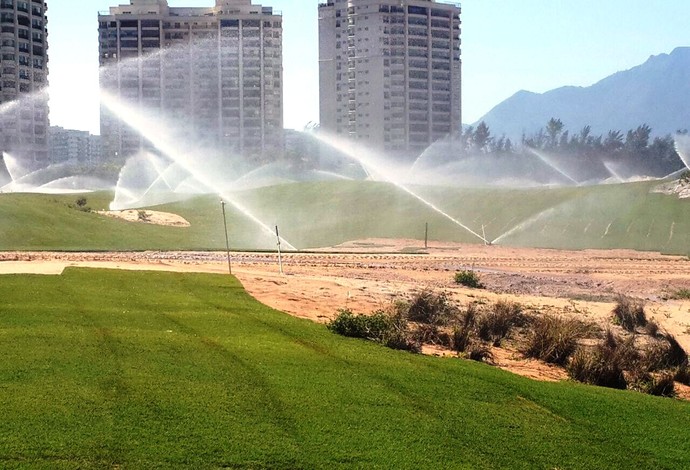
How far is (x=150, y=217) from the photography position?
259ft

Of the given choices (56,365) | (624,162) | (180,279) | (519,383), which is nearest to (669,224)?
(180,279)

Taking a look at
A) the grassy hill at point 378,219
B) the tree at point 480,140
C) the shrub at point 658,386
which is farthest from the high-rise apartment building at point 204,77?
the shrub at point 658,386

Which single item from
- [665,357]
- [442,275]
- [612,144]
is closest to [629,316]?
[665,357]

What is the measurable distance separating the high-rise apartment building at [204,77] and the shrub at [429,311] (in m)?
148

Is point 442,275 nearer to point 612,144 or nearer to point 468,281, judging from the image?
point 468,281

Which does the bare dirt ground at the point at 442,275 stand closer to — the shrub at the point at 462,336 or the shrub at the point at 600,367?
the shrub at the point at 600,367

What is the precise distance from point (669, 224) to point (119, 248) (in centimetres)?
4254

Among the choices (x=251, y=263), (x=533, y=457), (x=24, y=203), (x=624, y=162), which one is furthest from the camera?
(x=624, y=162)

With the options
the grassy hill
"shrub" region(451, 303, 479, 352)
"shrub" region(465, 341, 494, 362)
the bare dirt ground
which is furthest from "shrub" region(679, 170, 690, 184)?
"shrub" region(465, 341, 494, 362)

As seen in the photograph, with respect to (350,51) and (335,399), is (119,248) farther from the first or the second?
(350,51)

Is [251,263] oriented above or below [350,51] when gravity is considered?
below

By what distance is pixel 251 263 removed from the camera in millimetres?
47188

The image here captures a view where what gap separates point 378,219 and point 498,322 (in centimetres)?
5795

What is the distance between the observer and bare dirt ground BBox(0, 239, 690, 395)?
29766mm
